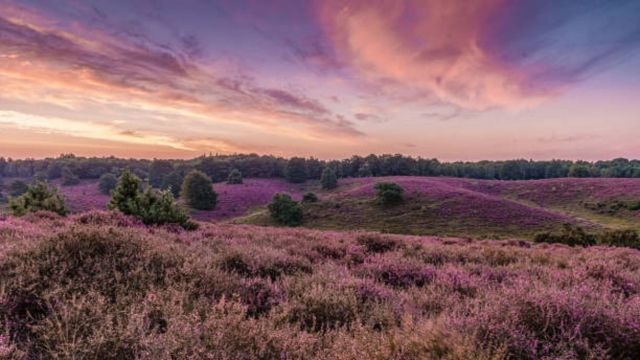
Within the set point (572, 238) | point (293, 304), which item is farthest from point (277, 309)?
point (572, 238)

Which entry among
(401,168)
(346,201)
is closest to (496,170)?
(401,168)

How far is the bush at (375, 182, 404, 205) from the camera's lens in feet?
194

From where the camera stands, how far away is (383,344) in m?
2.87

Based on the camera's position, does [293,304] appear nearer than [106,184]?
Yes

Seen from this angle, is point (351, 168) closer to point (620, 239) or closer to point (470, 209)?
point (470, 209)

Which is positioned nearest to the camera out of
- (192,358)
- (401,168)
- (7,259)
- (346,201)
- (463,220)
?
(192,358)

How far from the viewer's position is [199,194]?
2648 inches

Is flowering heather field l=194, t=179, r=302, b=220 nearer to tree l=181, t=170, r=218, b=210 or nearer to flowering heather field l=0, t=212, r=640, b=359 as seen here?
tree l=181, t=170, r=218, b=210

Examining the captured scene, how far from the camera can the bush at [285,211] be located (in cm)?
5691

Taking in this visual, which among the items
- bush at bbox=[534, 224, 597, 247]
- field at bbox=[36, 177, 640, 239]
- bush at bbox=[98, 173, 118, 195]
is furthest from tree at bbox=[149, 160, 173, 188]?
bush at bbox=[534, 224, 597, 247]

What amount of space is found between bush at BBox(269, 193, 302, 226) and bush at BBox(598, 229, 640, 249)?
40098 millimetres

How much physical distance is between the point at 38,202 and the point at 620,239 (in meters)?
40.9

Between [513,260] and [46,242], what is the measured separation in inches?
386

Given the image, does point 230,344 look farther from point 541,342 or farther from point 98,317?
point 541,342
